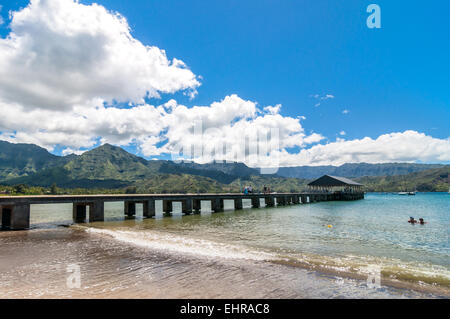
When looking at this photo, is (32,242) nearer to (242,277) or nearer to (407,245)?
(242,277)

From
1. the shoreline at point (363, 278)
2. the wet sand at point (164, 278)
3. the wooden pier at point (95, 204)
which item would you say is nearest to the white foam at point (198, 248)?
the wet sand at point (164, 278)

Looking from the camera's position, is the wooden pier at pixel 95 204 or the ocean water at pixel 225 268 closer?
the ocean water at pixel 225 268

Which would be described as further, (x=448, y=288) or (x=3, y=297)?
(x=448, y=288)

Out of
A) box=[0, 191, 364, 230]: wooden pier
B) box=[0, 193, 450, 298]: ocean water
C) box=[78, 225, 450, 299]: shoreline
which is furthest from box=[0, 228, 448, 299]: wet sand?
box=[0, 191, 364, 230]: wooden pier

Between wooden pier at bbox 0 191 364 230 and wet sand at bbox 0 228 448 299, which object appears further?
wooden pier at bbox 0 191 364 230

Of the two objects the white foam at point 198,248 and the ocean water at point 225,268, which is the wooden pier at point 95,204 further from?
the white foam at point 198,248

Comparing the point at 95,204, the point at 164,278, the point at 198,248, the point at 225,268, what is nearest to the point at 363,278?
the point at 225,268

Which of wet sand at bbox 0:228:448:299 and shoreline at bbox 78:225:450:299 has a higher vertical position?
wet sand at bbox 0:228:448:299

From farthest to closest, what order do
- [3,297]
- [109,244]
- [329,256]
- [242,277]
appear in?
[109,244], [329,256], [242,277], [3,297]

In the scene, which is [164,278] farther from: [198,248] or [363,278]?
[363,278]

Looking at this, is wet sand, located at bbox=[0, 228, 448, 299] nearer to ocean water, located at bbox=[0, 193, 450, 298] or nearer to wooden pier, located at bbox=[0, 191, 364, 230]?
ocean water, located at bbox=[0, 193, 450, 298]
